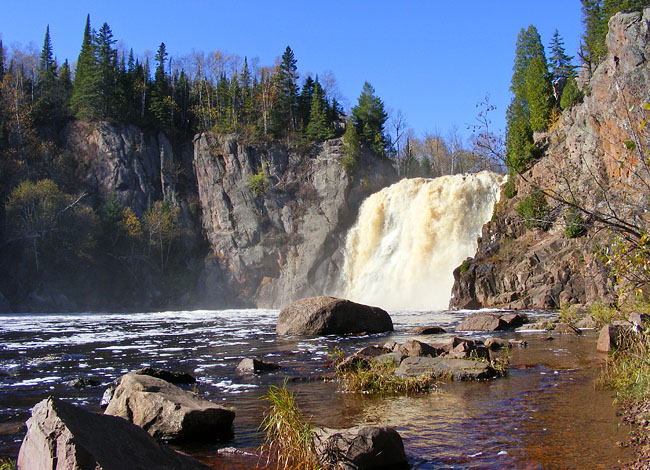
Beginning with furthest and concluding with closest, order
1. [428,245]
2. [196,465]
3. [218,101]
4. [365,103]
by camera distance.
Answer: [218,101] → [365,103] → [428,245] → [196,465]

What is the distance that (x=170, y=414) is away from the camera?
7730 mm

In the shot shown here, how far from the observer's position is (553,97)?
45812mm

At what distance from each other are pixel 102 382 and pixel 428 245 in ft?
114

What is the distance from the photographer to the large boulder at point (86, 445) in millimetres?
4758

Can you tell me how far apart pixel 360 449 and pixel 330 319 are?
15.5 metres

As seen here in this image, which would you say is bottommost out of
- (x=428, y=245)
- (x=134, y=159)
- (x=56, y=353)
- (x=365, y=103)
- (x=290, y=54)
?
(x=56, y=353)

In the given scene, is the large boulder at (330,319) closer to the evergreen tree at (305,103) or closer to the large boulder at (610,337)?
the large boulder at (610,337)

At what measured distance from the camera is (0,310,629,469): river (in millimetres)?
6812

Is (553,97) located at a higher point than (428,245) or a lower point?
higher

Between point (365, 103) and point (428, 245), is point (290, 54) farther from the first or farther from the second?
Result: point (428, 245)

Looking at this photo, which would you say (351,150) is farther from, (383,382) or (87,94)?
(383,382)

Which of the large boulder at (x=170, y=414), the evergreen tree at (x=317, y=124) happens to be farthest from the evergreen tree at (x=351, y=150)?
the large boulder at (x=170, y=414)

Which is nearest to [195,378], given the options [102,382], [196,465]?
[102,382]

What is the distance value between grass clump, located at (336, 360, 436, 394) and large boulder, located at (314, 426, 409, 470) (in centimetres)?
399
